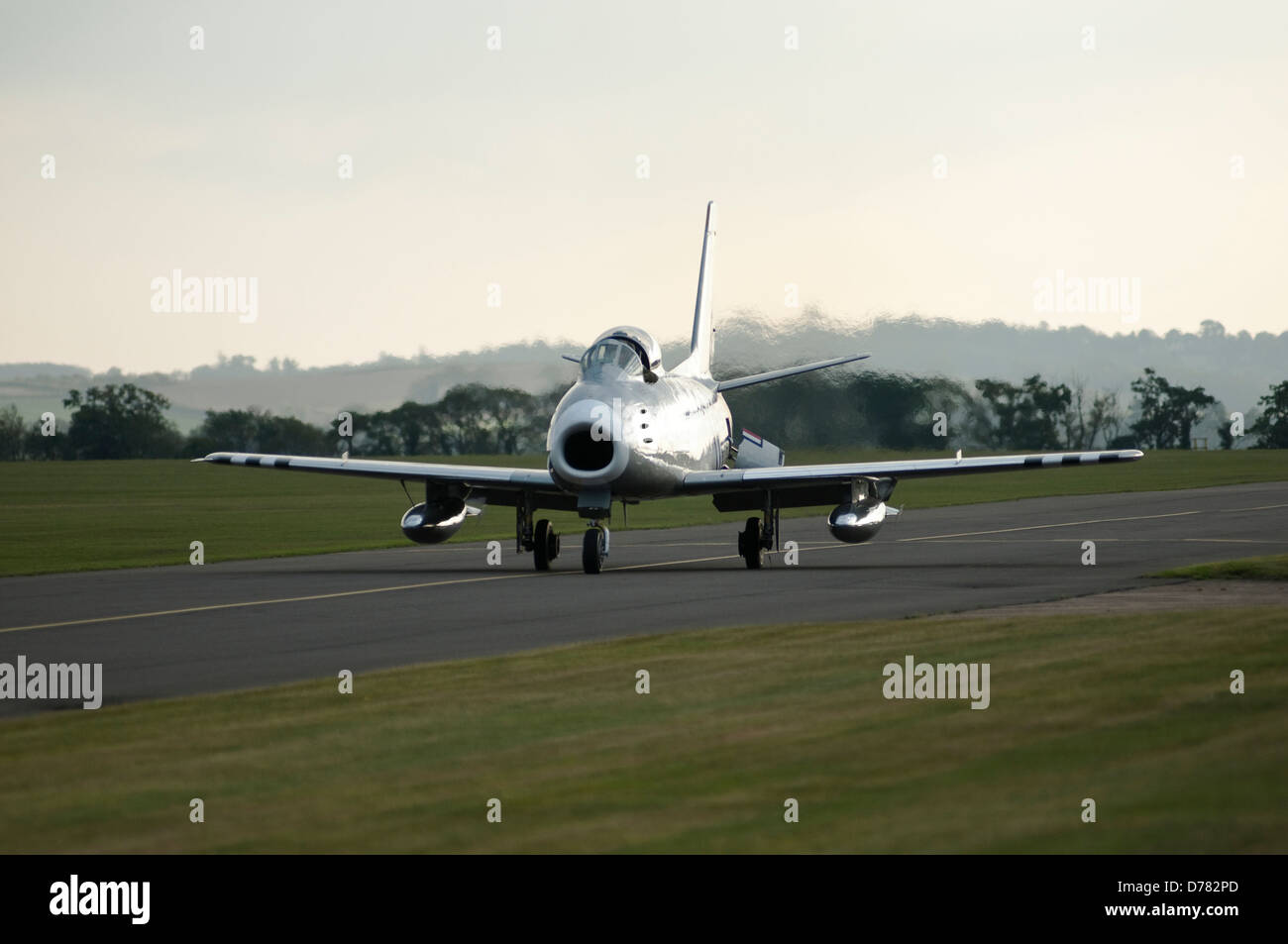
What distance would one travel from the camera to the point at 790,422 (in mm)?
53625

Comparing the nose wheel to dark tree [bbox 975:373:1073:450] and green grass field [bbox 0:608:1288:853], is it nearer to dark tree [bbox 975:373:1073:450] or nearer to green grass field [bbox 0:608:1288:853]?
green grass field [bbox 0:608:1288:853]

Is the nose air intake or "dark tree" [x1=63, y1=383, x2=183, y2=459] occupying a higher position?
"dark tree" [x1=63, y1=383, x2=183, y2=459]

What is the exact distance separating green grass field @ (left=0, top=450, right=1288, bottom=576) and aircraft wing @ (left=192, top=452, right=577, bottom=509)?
9.24 feet

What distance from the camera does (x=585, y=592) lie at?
23703mm

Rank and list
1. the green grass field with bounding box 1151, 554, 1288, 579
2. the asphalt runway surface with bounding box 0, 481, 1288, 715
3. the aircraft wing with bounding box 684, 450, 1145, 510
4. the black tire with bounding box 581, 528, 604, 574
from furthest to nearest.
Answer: the aircraft wing with bounding box 684, 450, 1145, 510 → the black tire with bounding box 581, 528, 604, 574 → the green grass field with bounding box 1151, 554, 1288, 579 → the asphalt runway surface with bounding box 0, 481, 1288, 715

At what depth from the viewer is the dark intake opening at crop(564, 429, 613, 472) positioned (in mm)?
27719

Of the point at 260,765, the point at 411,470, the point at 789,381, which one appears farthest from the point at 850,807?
the point at 789,381

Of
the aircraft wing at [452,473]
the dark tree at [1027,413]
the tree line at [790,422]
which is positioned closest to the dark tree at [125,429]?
the tree line at [790,422]

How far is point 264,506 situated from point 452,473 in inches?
1242

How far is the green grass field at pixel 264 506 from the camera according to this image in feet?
123

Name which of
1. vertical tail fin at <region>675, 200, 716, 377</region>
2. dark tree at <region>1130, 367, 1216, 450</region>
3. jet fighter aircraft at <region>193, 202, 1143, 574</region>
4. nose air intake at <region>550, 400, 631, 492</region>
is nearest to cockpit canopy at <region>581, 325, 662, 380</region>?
jet fighter aircraft at <region>193, 202, 1143, 574</region>

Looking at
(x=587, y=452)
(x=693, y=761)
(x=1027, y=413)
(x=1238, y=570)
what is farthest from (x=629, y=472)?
(x=1027, y=413)

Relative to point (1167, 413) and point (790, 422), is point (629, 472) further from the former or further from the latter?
point (1167, 413)

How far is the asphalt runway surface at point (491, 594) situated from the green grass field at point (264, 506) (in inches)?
200
